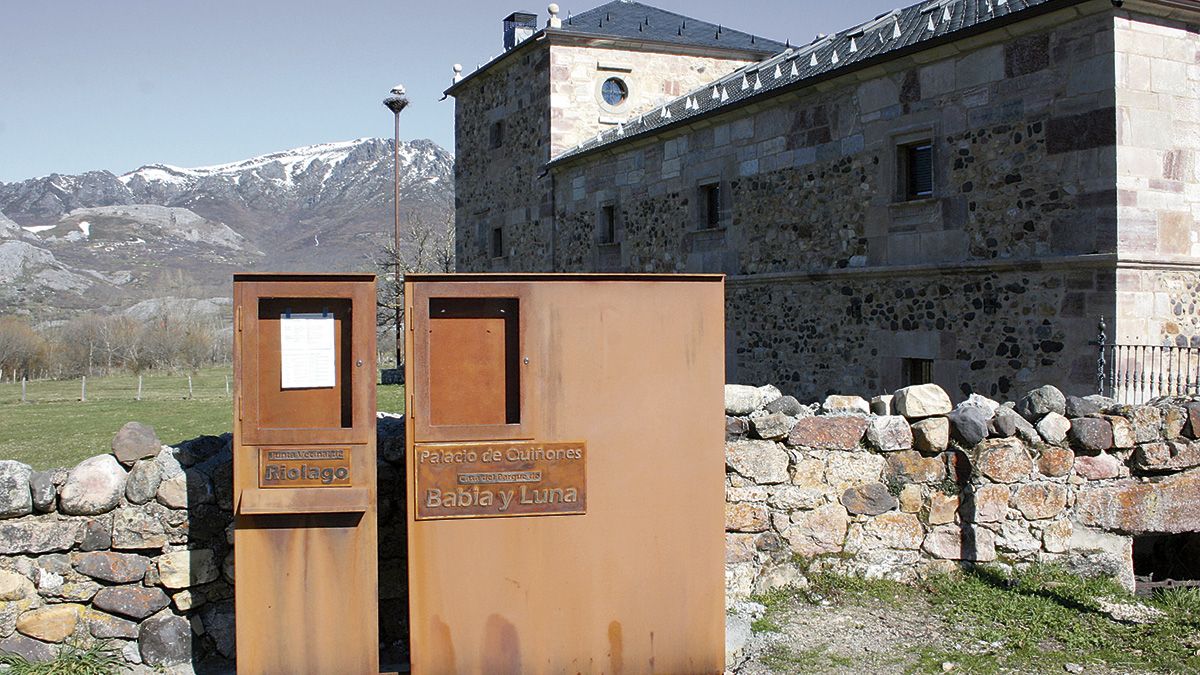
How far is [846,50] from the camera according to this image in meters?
15.6

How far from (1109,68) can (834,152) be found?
14.3 ft

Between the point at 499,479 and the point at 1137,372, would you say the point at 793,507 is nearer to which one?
the point at 499,479

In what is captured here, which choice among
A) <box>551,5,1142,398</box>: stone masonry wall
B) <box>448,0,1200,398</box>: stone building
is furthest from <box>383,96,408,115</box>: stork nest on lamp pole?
<box>551,5,1142,398</box>: stone masonry wall

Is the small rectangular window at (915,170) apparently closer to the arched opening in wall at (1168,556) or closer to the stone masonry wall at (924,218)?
the stone masonry wall at (924,218)

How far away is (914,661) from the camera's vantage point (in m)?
5.17

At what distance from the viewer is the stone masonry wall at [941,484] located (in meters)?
6.04

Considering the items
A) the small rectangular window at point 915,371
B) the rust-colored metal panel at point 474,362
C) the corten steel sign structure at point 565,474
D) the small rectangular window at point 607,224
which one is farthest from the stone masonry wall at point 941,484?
the small rectangular window at point 607,224

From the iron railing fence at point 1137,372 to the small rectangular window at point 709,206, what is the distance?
308 inches

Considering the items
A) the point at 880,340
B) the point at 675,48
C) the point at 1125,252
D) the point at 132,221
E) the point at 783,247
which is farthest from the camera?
the point at 132,221

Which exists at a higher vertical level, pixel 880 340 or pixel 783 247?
pixel 783 247

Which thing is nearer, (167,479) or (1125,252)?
(167,479)

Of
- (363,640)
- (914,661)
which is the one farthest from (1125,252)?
(363,640)

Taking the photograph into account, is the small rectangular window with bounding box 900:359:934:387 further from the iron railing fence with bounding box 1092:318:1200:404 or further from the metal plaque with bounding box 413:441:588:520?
the metal plaque with bounding box 413:441:588:520

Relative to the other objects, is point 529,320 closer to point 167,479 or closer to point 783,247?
point 167,479
